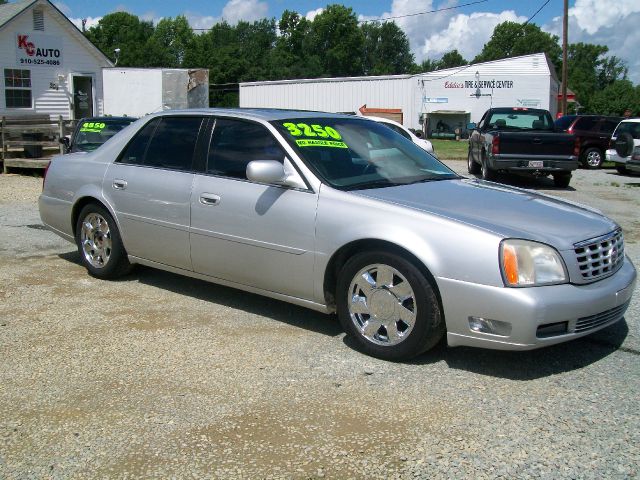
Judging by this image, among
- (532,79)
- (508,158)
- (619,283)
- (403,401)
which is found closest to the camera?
(403,401)

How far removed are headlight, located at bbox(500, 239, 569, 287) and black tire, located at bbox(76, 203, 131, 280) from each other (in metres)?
3.43

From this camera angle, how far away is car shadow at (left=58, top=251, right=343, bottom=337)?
523 centimetres

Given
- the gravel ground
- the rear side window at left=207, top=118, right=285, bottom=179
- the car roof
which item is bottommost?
the gravel ground

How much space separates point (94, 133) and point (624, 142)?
13.4 meters

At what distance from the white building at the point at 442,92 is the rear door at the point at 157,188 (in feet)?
125

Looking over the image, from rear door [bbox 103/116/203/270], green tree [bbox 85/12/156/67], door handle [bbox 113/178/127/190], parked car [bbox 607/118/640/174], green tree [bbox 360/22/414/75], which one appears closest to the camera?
rear door [bbox 103/116/203/270]

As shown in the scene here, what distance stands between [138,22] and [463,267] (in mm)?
108566

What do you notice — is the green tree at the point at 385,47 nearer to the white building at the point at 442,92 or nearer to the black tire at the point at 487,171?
the white building at the point at 442,92

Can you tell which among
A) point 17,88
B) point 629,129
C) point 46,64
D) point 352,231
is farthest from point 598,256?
point 46,64

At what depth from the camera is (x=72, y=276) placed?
260 inches

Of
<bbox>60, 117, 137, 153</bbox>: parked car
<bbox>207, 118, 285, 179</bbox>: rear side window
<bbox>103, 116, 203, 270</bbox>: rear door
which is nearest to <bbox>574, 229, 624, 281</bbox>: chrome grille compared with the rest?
<bbox>207, 118, 285, 179</bbox>: rear side window

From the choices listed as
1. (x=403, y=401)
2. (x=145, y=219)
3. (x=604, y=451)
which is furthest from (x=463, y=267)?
(x=145, y=219)

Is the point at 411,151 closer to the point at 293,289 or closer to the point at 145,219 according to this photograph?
the point at 293,289

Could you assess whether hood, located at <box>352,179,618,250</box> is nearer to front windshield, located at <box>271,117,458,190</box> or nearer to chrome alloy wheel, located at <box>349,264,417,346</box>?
front windshield, located at <box>271,117,458,190</box>
